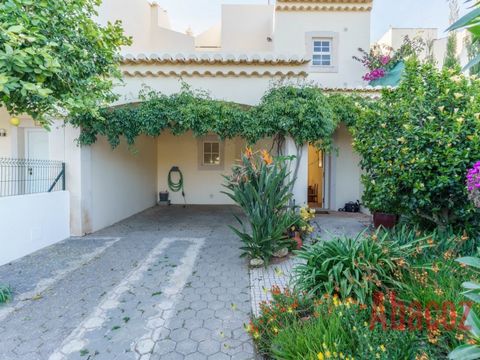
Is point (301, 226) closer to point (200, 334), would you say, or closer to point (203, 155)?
point (200, 334)

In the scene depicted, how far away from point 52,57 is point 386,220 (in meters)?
6.90

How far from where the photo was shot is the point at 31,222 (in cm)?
564

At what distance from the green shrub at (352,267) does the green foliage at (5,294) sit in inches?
153

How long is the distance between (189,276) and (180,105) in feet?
12.5

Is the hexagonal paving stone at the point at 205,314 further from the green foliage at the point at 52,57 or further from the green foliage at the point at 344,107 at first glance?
the green foliage at the point at 344,107

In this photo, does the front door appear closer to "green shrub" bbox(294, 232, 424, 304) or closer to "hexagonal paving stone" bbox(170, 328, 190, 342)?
"green shrub" bbox(294, 232, 424, 304)

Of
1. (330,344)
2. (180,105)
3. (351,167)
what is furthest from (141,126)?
(351,167)

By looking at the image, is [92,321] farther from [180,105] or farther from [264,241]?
[180,105]

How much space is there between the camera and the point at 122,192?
8.98m

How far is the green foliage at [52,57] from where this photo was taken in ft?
9.77

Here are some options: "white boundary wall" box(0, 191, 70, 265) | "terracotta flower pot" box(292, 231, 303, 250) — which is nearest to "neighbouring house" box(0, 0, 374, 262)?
"white boundary wall" box(0, 191, 70, 265)

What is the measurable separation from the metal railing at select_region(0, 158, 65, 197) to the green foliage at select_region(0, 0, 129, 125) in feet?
7.81

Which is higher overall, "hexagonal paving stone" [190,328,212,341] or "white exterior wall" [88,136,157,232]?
"white exterior wall" [88,136,157,232]

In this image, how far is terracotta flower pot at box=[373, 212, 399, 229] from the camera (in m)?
6.31
